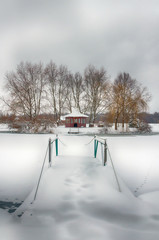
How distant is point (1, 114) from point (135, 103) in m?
24.1

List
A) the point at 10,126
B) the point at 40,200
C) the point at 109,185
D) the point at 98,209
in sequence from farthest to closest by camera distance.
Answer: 1. the point at 10,126
2. the point at 109,185
3. the point at 40,200
4. the point at 98,209

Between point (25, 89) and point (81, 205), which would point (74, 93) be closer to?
point (25, 89)

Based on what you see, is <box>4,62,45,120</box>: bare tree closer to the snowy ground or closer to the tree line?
the tree line

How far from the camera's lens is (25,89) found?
3312cm

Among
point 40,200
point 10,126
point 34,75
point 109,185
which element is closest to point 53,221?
point 40,200

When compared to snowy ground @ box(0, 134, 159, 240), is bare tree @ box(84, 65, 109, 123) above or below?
above

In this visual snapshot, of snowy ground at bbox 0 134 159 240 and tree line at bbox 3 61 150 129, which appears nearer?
snowy ground at bbox 0 134 159 240

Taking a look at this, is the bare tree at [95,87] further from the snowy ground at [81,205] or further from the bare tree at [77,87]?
the snowy ground at [81,205]

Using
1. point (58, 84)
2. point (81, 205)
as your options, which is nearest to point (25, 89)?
point (58, 84)

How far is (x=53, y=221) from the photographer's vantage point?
323cm

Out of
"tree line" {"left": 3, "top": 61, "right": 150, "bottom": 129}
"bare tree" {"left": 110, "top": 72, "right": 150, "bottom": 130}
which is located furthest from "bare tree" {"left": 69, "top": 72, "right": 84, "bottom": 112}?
"bare tree" {"left": 110, "top": 72, "right": 150, "bottom": 130}

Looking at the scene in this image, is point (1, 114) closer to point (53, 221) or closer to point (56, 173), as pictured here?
point (56, 173)

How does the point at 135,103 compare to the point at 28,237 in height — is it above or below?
above

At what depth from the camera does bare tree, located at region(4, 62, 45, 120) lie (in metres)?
31.8
